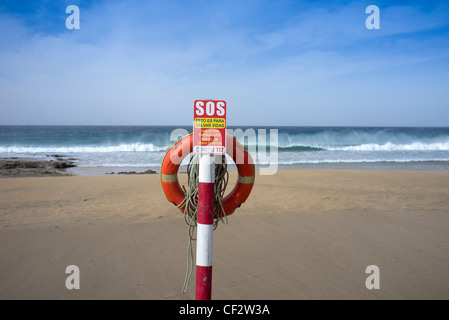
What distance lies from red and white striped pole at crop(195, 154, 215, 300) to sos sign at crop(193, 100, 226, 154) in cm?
6

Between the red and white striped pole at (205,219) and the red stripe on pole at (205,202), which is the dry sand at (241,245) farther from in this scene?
the red stripe on pole at (205,202)

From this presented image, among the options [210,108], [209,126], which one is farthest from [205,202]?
[210,108]

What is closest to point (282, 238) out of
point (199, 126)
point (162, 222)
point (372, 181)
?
point (162, 222)

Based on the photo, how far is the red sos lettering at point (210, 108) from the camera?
6.12 ft

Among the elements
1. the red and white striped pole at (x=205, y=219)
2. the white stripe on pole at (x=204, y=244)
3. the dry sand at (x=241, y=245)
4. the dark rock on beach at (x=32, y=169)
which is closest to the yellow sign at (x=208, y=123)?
the red and white striped pole at (x=205, y=219)

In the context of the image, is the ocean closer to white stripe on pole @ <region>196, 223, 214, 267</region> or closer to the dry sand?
white stripe on pole @ <region>196, 223, 214, 267</region>

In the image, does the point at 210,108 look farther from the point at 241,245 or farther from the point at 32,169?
the point at 32,169

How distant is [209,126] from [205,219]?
1.87ft

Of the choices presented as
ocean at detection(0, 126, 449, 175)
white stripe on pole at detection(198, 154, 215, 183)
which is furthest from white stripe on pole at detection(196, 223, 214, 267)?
ocean at detection(0, 126, 449, 175)

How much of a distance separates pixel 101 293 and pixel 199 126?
66.9 inches

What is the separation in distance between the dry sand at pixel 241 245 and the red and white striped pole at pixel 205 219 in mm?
765

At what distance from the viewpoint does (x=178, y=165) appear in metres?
2.46

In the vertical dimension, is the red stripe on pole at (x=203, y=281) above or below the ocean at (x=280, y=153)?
below
